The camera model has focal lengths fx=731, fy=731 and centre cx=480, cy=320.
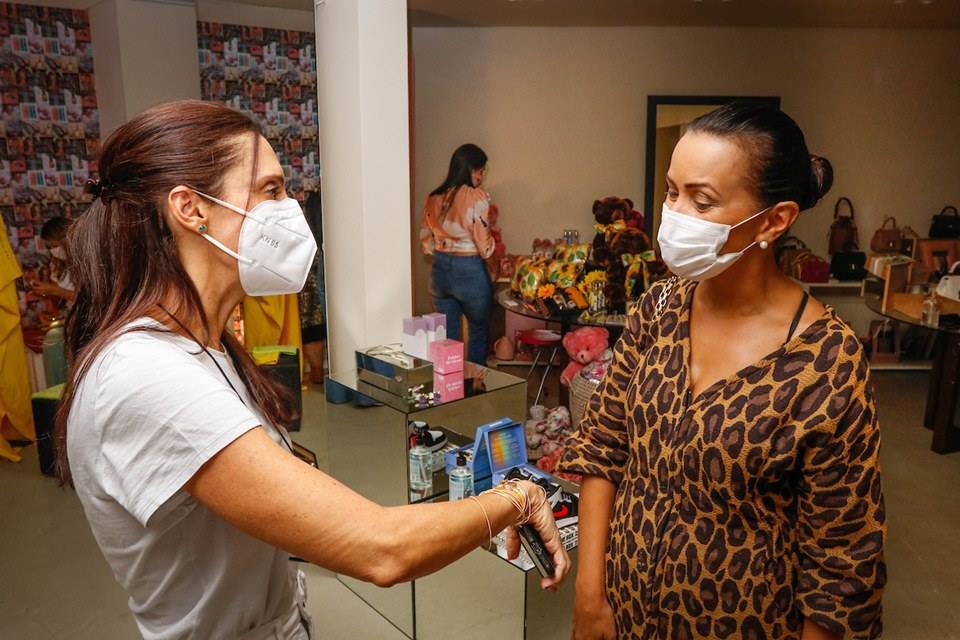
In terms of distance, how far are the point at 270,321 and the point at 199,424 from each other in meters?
4.72

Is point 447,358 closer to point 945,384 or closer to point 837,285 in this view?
point 945,384

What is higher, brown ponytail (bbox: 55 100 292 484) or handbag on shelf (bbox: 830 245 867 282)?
brown ponytail (bbox: 55 100 292 484)

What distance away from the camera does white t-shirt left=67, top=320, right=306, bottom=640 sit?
94 cm

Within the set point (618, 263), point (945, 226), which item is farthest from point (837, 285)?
point (618, 263)

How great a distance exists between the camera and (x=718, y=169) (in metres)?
1.33

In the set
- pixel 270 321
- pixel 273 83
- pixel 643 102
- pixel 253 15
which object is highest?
pixel 253 15

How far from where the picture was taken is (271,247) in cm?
123

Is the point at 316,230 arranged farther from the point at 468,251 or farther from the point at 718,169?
the point at 718,169

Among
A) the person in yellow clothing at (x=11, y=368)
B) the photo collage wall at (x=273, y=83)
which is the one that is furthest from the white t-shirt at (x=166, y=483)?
the photo collage wall at (x=273, y=83)

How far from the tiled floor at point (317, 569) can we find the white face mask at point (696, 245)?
1.68 meters

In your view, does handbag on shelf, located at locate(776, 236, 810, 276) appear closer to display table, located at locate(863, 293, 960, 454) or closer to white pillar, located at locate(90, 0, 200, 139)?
A: display table, located at locate(863, 293, 960, 454)

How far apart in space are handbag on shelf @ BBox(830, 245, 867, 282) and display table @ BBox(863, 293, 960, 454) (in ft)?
5.66

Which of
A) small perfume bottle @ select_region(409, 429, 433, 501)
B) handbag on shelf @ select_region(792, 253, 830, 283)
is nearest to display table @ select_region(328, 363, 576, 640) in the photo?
small perfume bottle @ select_region(409, 429, 433, 501)

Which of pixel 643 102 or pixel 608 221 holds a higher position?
pixel 643 102
